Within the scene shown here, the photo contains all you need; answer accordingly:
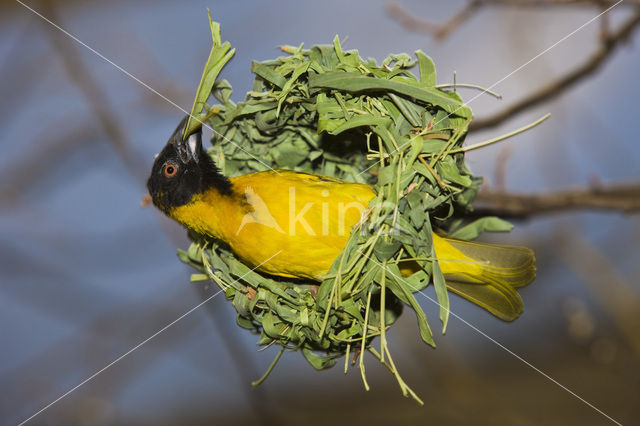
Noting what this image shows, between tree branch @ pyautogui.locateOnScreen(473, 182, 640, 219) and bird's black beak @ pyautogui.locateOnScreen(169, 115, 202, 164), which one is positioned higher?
bird's black beak @ pyautogui.locateOnScreen(169, 115, 202, 164)

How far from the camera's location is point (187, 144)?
1157 millimetres

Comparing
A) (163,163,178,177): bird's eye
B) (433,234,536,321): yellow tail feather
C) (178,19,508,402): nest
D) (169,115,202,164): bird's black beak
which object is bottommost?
(433,234,536,321): yellow tail feather

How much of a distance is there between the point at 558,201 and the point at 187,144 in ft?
3.62

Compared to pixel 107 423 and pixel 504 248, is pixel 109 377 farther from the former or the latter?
pixel 504 248

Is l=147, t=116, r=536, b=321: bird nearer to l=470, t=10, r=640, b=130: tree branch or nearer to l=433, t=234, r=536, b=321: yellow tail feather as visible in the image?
l=433, t=234, r=536, b=321: yellow tail feather

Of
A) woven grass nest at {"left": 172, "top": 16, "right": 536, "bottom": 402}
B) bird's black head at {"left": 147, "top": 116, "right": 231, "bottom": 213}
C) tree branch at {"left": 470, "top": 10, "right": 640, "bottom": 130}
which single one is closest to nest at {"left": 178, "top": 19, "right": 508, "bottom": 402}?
woven grass nest at {"left": 172, "top": 16, "right": 536, "bottom": 402}

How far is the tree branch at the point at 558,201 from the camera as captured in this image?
1386mm

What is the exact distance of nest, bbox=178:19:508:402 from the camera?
3.01ft

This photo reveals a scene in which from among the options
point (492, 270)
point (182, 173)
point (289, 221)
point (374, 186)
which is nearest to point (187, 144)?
point (182, 173)

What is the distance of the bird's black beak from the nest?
0.28 ft

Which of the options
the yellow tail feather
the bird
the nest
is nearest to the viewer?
the nest

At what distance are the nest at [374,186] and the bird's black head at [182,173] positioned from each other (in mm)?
105

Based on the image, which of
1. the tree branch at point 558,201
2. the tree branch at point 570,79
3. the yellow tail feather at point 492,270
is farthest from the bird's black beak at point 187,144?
the tree branch at point 570,79

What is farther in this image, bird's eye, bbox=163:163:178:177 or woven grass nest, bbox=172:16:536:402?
bird's eye, bbox=163:163:178:177
